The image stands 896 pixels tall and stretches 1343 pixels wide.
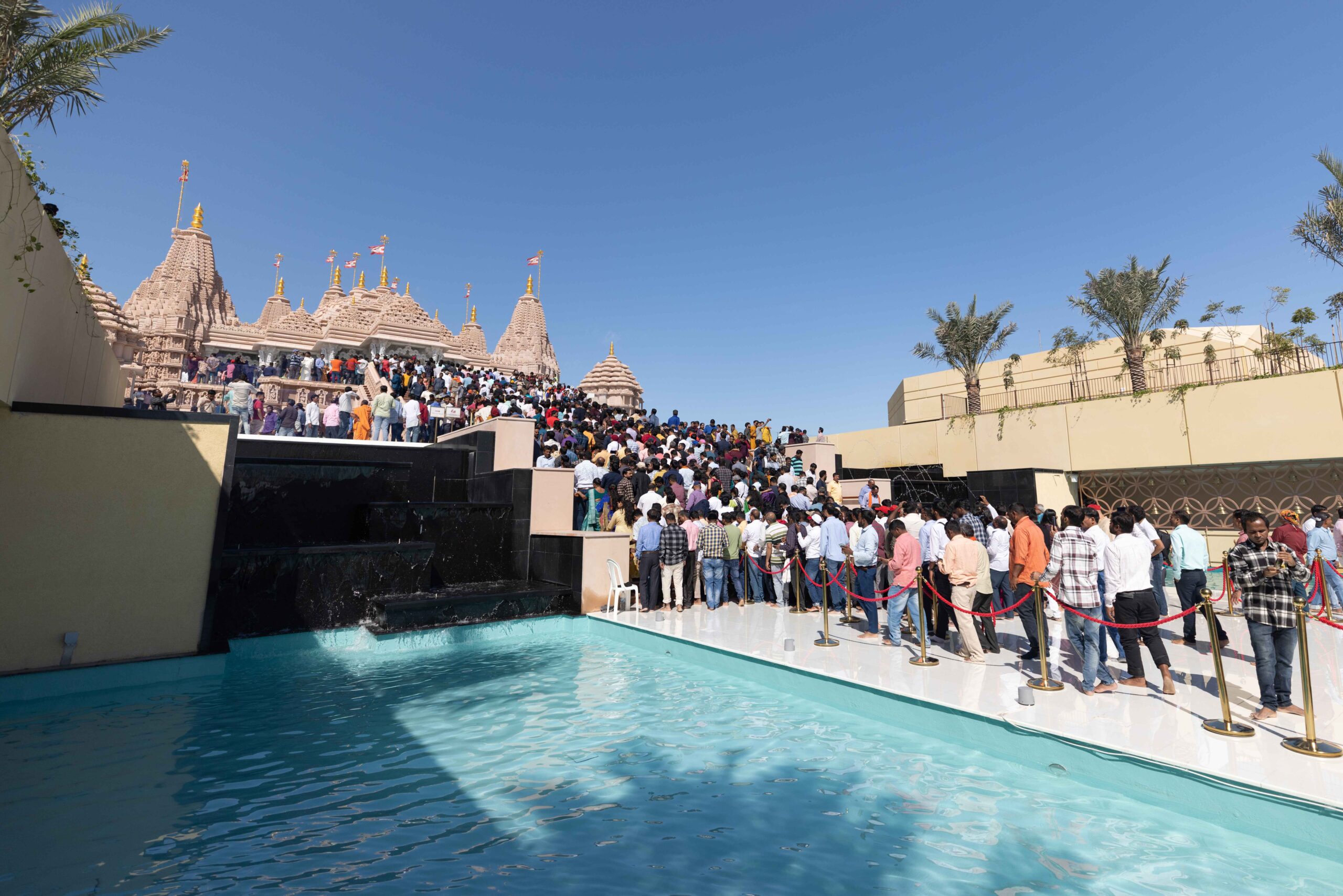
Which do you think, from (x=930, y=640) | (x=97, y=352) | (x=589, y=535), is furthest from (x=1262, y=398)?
(x=97, y=352)

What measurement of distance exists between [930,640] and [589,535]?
5718 mm

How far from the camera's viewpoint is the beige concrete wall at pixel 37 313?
19.7ft

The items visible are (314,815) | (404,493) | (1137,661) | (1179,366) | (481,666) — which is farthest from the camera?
(1179,366)

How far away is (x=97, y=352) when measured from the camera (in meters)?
11.6

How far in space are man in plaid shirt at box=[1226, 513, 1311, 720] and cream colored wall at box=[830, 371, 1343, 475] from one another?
1606 cm

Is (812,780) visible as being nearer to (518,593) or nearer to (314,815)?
(314,815)

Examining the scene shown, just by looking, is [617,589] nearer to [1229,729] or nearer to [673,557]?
[673,557]

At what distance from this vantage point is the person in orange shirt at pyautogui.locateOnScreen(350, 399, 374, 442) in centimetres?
1597

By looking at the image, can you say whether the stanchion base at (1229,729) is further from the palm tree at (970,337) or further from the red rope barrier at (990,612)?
the palm tree at (970,337)

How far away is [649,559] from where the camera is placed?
36.3 feet

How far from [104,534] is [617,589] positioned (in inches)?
274

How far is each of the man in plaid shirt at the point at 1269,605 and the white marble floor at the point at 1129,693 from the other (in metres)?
0.20

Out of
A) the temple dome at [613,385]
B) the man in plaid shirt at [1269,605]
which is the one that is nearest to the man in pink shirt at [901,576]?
the man in plaid shirt at [1269,605]

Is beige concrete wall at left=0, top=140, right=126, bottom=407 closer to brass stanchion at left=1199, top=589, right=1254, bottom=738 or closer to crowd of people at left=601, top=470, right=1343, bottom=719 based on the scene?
crowd of people at left=601, top=470, right=1343, bottom=719
